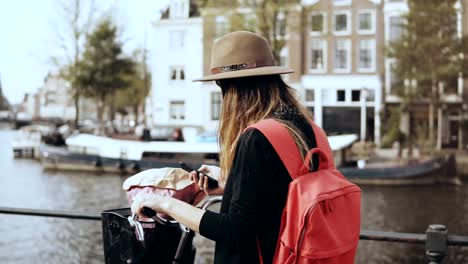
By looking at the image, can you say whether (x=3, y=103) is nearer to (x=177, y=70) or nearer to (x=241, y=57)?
(x=177, y=70)

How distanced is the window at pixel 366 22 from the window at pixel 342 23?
1.62ft

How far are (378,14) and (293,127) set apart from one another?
2696 cm

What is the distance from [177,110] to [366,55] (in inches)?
382

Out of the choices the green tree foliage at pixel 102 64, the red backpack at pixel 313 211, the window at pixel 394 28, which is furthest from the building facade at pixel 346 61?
the red backpack at pixel 313 211

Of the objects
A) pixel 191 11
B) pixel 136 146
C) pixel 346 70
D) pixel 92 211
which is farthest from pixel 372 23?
pixel 92 211

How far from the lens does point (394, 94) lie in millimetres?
26016

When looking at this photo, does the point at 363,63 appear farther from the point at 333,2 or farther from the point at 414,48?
the point at 414,48

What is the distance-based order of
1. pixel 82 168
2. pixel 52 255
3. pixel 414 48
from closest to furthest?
1. pixel 52 255
2. pixel 82 168
3. pixel 414 48

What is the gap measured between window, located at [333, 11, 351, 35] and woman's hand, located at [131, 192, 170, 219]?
26.7 m

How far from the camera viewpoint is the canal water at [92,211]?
25.5 ft

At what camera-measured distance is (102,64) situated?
28.2m

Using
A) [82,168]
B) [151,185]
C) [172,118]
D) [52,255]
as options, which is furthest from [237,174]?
[172,118]

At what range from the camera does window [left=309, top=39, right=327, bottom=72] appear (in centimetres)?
2775

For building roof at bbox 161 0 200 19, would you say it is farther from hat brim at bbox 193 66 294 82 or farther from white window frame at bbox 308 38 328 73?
hat brim at bbox 193 66 294 82
